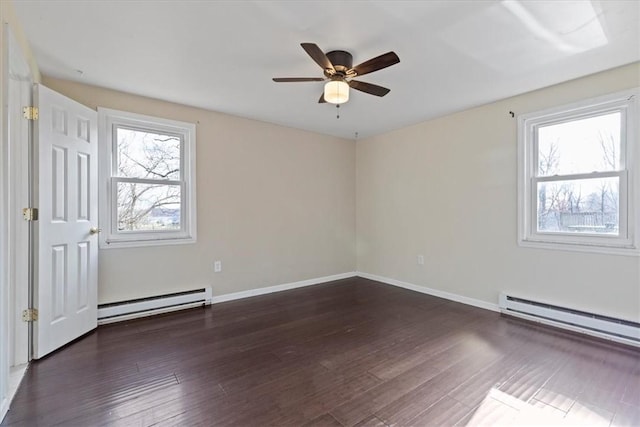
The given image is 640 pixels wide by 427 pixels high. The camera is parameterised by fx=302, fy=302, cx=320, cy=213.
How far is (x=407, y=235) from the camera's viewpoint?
4.48 m

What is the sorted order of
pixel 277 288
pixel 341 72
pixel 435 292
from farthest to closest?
pixel 277 288 < pixel 435 292 < pixel 341 72

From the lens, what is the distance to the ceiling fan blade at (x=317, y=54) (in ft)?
6.19

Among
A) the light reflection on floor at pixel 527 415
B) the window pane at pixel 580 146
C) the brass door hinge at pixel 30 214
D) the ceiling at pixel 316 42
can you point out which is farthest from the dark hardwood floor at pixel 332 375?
the ceiling at pixel 316 42

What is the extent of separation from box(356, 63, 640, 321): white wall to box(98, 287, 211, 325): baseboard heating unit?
8.92ft

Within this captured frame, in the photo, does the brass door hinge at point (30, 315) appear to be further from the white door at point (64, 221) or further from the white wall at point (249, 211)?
the white wall at point (249, 211)

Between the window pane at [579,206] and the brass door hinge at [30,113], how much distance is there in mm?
4600

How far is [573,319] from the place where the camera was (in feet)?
9.32

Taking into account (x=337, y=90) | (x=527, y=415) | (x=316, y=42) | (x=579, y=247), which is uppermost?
(x=316, y=42)

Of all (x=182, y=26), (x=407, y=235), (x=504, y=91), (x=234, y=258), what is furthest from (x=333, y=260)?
(x=182, y=26)

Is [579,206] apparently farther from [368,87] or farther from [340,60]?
[340,60]

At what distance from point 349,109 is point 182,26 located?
82.6 inches

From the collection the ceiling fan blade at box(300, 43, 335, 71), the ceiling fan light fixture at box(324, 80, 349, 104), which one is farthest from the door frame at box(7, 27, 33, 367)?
the ceiling fan light fixture at box(324, 80, 349, 104)

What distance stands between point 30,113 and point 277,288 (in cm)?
318

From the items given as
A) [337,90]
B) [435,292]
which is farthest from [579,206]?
[337,90]
